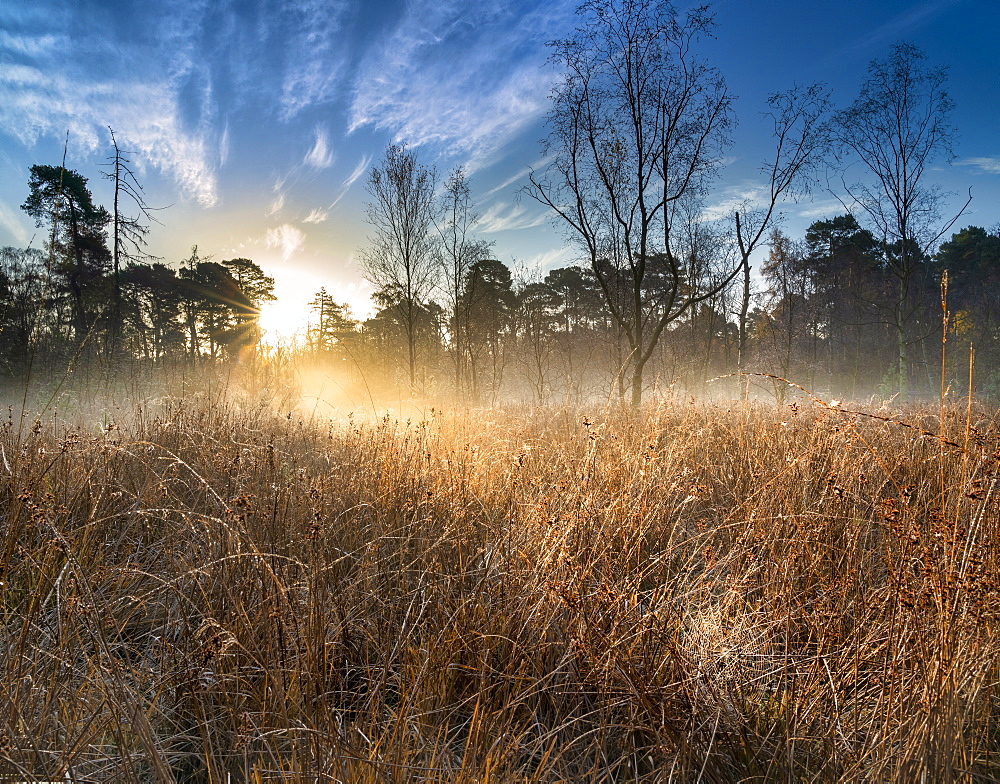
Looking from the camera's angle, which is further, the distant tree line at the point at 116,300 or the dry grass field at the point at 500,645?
the distant tree line at the point at 116,300

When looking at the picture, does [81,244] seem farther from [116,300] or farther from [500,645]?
[500,645]

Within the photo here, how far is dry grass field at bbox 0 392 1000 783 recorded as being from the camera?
1.19 metres

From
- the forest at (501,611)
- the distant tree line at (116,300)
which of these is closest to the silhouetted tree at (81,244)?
the distant tree line at (116,300)

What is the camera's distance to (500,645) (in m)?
1.70

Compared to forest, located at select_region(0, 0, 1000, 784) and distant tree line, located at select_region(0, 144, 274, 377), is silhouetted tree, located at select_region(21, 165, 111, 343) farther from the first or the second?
forest, located at select_region(0, 0, 1000, 784)

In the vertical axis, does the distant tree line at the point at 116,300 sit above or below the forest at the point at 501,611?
above

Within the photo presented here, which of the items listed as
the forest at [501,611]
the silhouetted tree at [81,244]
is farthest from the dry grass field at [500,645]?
the silhouetted tree at [81,244]

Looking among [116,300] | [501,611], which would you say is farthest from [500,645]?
[116,300]

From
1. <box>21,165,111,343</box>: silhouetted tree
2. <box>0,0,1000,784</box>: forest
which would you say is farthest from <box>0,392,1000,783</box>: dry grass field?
<box>21,165,111,343</box>: silhouetted tree

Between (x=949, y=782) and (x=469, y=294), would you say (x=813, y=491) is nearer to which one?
(x=949, y=782)

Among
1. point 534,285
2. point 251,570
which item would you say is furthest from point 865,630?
point 534,285

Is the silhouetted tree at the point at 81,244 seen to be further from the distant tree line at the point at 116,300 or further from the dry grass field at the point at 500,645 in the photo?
the dry grass field at the point at 500,645

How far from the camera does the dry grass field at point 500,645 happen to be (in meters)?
1.19

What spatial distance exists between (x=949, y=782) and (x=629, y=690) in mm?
734
